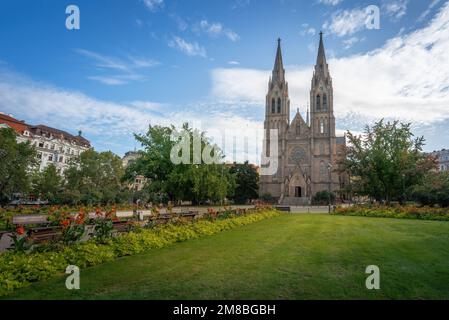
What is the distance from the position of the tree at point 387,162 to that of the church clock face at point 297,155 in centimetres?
2769

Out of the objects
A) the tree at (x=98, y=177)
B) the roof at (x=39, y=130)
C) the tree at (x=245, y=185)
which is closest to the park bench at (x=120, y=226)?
the tree at (x=98, y=177)

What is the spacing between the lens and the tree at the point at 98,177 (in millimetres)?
32784

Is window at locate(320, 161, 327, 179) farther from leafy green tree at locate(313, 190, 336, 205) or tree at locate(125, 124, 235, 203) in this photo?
tree at locate(125, 124, 235, 203)

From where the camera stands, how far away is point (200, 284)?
17.8 ft

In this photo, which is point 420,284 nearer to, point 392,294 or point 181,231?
point 392,294

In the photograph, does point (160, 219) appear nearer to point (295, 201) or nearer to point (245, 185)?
point (295, 201)

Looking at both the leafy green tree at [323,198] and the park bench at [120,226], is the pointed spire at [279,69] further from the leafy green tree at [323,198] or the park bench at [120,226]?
the park bench at [120,226]

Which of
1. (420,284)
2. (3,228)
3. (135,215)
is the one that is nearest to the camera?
(420,284)

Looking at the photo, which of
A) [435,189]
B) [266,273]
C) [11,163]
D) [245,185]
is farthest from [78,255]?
[245,185]

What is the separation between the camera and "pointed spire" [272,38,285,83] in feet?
216

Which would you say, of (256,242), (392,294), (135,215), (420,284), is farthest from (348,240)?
(135,215)

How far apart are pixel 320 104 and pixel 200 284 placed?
6235cm

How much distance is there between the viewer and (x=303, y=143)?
61625 millimetres

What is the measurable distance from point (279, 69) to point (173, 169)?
47307mm
